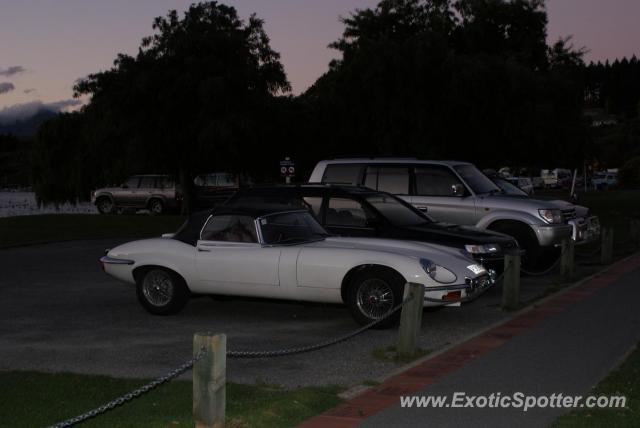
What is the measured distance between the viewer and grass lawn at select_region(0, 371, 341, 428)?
654 cm

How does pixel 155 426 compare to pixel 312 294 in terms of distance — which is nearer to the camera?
pixel 155 426

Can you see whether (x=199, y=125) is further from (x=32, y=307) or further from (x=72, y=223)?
(x=32, y=307)

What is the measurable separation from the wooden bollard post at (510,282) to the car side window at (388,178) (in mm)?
5378

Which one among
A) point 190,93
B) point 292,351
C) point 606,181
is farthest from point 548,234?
point 606,181

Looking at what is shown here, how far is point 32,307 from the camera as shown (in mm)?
12820

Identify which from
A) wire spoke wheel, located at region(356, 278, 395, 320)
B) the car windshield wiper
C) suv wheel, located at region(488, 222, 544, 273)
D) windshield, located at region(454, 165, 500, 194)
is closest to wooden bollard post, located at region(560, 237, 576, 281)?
suv wheel, located at region(488, 222, 544, 273)

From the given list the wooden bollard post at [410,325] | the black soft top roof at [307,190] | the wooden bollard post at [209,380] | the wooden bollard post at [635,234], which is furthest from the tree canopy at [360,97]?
the wooden bollard post at [209,380]

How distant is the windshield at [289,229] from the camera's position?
11.4 meters

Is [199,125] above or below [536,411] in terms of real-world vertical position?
above

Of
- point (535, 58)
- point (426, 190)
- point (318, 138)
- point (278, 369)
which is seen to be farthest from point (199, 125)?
point (278, 369)

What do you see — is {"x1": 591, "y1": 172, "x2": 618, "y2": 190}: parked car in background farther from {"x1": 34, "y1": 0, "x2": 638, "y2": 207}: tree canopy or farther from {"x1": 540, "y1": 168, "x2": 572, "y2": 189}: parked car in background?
{"x1": 34, "y1": 0, "x2": 638, "y2": 207}: tree canopy

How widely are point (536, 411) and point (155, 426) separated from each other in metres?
2.72

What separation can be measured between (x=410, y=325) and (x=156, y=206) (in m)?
34.3

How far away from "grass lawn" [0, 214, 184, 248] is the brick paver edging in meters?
15.6
